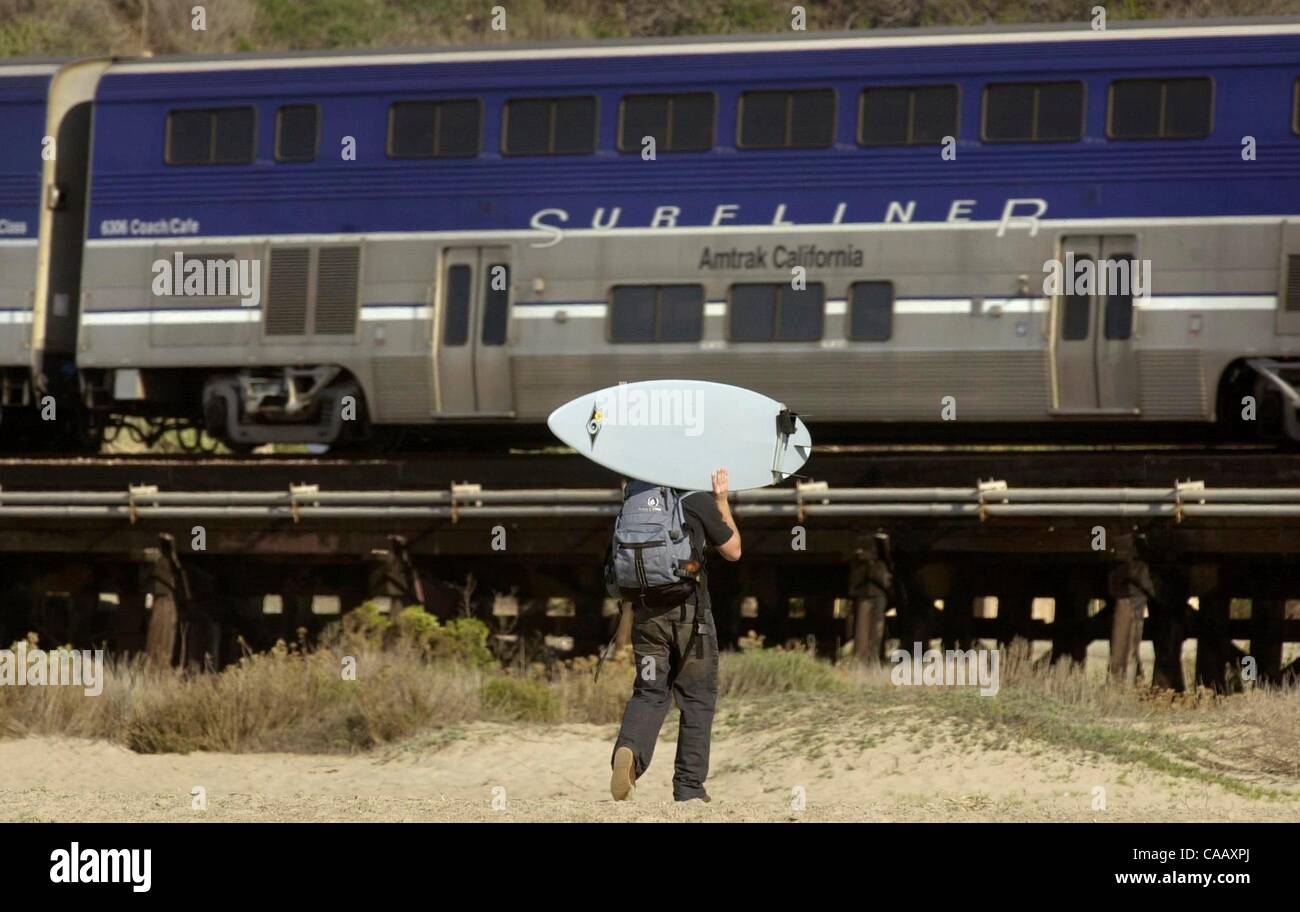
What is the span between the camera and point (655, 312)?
56.4 feet

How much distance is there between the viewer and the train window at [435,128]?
1766 centimetres

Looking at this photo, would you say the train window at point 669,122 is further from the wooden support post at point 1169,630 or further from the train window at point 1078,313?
the wooden support post at point 1169,630

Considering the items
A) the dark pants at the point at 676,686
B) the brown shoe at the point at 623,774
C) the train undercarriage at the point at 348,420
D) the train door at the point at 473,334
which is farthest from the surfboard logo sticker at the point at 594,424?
the train door at the point at 473,334

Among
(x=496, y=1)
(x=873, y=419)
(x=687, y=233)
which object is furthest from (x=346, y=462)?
(x=496, y=1)

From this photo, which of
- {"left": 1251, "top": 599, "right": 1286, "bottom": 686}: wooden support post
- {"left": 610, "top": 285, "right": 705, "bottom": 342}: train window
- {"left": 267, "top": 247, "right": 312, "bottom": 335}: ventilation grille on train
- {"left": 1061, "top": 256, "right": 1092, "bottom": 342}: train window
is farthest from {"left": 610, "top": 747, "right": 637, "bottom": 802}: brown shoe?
{"left": 267, "top": 247, "right": 312, "bottom": 335}: ventilation grille on train

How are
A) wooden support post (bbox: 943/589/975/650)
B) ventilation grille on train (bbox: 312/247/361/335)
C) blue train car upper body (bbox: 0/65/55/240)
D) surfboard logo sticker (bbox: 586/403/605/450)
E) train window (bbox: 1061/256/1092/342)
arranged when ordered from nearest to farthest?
1. surfboard logo sticker (bbox: 586/403/605/450)
2. train window (bbox: 1061/256/1092/342)
3. wooden support post (bbox: 943/589/975/650)
4. ventilation grille on train (bbox: 312/247/361/335)
5. blue train car upper body (bbox: 0/65/55/240)

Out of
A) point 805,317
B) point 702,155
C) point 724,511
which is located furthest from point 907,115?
point 724,511

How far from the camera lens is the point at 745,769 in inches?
510

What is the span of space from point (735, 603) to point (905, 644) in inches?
69.0

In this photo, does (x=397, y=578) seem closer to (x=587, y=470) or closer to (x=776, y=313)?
(x=587, y=470)

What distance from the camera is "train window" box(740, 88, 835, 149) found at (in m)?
17.0

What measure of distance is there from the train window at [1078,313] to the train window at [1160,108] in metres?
1.17

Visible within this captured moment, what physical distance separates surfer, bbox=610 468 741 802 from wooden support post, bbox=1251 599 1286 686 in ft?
27.7

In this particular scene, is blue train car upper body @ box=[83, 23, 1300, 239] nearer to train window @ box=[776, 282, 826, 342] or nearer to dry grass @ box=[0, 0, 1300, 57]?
train window @ box=[776, 282, 826, 342]
